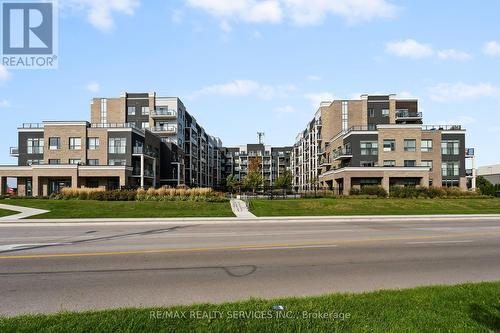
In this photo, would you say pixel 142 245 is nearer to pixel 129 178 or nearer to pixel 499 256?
pixel 499 256

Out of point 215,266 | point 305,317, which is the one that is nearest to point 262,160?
point 215,266

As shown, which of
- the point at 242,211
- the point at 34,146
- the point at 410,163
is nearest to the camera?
the point at 242,211

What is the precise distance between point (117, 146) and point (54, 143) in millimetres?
9748

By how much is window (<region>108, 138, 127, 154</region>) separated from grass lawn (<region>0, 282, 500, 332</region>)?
49.7m

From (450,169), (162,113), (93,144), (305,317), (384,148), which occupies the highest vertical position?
(162,113)

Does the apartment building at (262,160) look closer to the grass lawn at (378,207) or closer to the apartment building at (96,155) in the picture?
the apartment building at (96,155)

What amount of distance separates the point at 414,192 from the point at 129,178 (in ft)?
132

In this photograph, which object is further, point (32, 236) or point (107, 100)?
point (107, 100)

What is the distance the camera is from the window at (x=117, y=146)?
2035 inches

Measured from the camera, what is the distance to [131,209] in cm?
2742

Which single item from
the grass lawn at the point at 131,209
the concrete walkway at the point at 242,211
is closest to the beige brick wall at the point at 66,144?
the grass lawn at the point at 131,209

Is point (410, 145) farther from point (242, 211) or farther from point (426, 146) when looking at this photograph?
point (242, 211)

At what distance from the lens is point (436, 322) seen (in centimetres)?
479

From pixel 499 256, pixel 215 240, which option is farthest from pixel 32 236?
pixel 499 256
